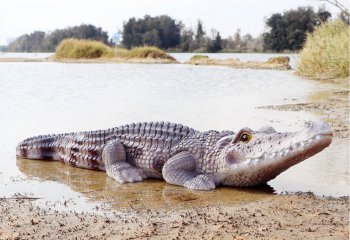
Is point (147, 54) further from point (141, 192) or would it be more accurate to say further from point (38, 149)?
point (141, 192)

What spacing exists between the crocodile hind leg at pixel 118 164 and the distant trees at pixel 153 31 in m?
54.2

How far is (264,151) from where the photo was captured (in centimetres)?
360

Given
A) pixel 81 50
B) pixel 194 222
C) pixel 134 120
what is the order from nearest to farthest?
pixel 194 222
pixel 134 120
pixel 81 50

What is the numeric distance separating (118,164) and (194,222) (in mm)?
1499

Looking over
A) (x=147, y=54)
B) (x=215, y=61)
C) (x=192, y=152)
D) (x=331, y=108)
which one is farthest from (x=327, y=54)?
(x=147, y=54)

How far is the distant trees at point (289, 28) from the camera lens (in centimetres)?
4784

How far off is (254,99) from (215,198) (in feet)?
23.4

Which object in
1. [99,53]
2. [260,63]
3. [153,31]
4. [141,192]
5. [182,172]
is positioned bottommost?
[141,192]

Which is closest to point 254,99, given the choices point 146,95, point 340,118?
point 146,95

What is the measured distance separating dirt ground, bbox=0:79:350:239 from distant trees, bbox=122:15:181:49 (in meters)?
55.3

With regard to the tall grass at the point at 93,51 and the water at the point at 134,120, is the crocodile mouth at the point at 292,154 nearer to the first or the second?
the water at the point at 134,120

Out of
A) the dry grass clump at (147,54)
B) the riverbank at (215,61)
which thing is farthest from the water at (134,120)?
the dry grass clump at (147,54)

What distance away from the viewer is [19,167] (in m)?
4.57

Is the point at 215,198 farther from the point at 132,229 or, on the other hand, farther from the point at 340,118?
the point at 340,118
